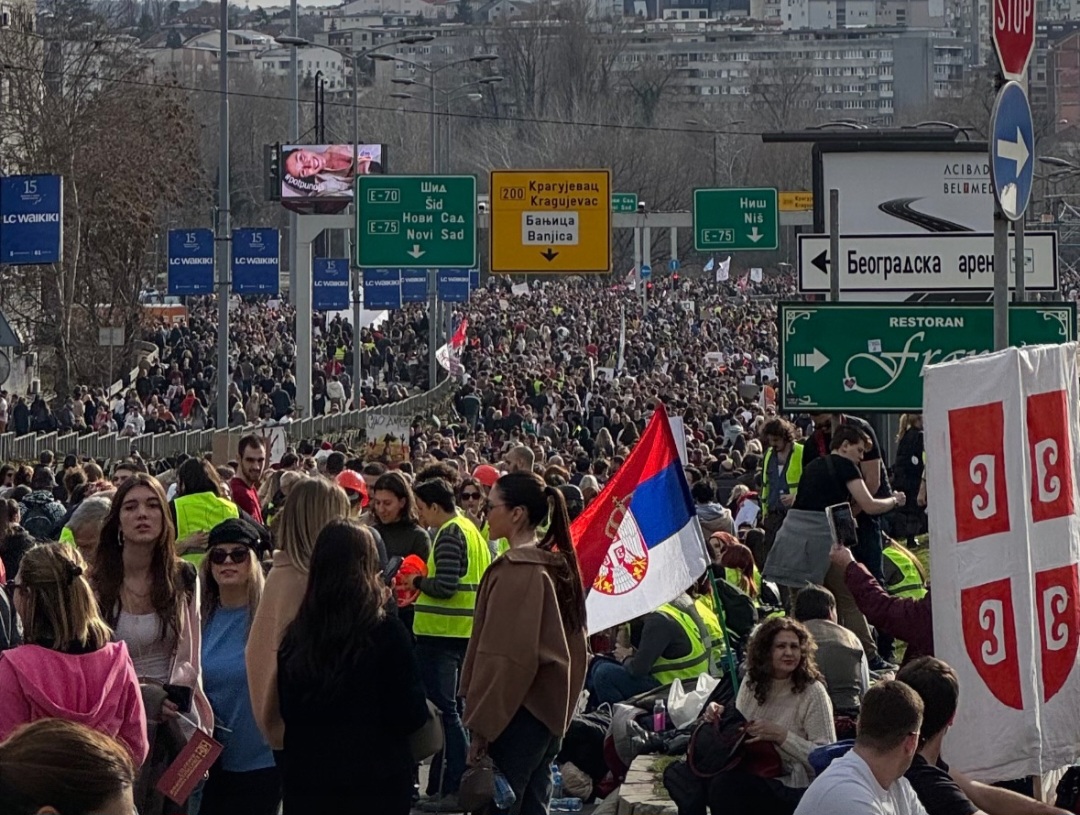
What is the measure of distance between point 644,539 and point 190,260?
31680 millimetres

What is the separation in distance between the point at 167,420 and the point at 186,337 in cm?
1788

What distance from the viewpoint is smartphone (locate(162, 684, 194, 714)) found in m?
7.28

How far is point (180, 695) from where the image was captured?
730 centimetres

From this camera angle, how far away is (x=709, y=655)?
37.2 ft

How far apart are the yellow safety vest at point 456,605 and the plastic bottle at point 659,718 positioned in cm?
88

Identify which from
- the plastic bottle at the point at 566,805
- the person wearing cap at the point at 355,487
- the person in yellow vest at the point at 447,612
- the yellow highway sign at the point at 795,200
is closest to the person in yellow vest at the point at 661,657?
the plastic bottle at the point at 566,805

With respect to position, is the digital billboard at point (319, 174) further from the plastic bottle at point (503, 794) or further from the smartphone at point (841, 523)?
the plastic bottle at point (503, 794)

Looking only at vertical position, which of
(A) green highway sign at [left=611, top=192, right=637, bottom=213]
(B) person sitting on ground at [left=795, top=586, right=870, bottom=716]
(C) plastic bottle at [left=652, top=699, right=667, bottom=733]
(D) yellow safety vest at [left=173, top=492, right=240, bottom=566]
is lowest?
(C) plastic bottle at [left=652, top=699, right=667, bottom=733]

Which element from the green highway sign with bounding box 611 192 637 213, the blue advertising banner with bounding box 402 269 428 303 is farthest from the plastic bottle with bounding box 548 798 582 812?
the green highway sign with bounding box 611 192 637 213

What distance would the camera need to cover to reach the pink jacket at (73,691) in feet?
20.8

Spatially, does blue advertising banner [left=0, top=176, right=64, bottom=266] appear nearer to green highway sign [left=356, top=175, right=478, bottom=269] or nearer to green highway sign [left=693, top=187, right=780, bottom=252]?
green highway sign [left=356, top=175, right=478, bottom=269]

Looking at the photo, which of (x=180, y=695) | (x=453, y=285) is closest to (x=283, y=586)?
(x=180, y=695)

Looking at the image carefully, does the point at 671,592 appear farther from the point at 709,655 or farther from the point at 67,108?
the point at 67,108

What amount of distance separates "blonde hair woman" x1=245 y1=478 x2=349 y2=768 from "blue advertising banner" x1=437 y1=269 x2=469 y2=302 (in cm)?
4347
